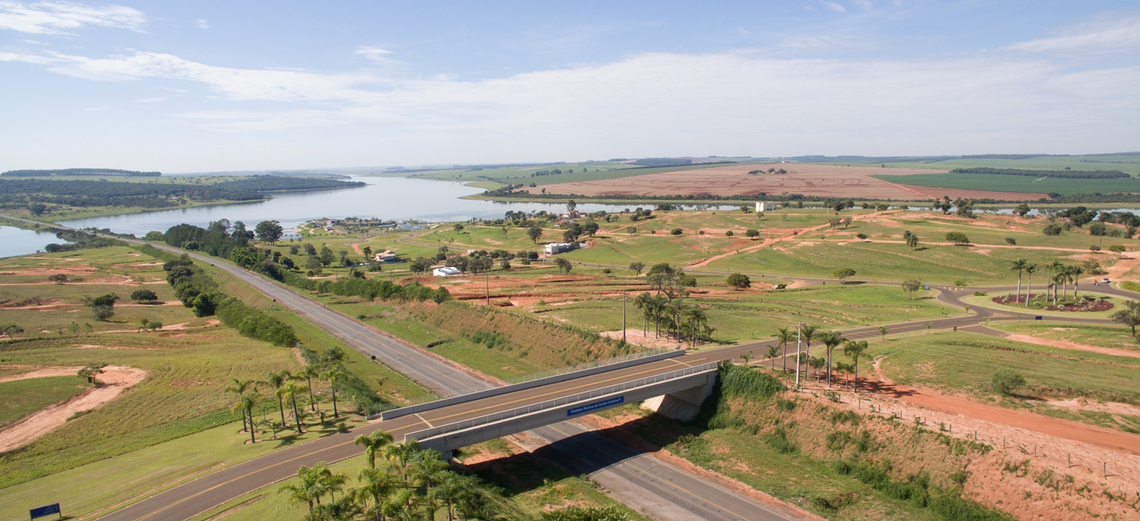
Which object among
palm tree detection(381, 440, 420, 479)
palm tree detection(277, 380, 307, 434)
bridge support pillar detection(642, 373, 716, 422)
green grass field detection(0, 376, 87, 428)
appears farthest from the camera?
bridge support pillar detection(642, 373, 716, 422)

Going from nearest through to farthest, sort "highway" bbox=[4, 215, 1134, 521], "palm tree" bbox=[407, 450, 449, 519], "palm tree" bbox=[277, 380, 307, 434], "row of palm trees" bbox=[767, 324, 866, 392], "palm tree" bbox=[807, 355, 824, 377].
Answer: "palm tree" bbox=[407, 450, 449, 519] → "highway" bbox=[4, 215, 1134, 521] → "palm tree" bbox=[277, 380, 307, 434] → "row of palm trees" bbox=[767, 324, 866, 392] → "palm tree" bbox=[807, 355, 824, 377]

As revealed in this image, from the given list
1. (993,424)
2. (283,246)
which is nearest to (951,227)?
(993,424)

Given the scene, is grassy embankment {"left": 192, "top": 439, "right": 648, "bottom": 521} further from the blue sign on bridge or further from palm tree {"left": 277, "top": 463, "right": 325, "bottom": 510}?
the blue sign on bridge

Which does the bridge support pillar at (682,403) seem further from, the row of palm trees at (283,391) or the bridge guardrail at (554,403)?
the row of palm trees at (283,391)

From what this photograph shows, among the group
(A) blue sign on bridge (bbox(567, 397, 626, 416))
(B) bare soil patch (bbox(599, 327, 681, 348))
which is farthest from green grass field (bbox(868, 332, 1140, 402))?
(A) blue sign on bridge (bbox(567, 397, 626, 416))

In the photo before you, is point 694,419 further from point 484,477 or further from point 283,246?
point 283,246

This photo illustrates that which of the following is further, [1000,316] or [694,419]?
[1000,316]
